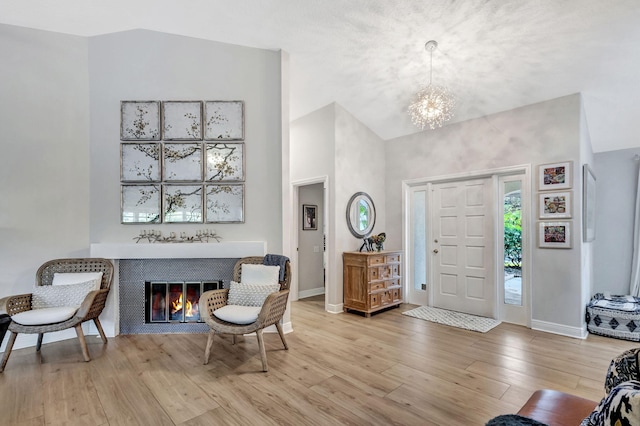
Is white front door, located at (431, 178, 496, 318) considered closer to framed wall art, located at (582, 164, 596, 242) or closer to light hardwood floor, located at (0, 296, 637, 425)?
light hardwood floor, located at (0, 296, 637, 425)

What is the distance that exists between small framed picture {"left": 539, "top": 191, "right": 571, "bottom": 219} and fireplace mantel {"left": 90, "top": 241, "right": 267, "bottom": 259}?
360cm

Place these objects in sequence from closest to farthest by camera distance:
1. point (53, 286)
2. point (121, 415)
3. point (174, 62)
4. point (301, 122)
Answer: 1. point (121, 415)
2. point (53, 286)
3. point (174, 62)
4. point (301, 122)

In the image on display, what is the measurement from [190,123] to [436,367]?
370 cm

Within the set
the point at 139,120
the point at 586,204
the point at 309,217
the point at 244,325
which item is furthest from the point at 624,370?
the point at 309,217

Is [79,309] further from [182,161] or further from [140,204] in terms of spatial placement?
[182,161]

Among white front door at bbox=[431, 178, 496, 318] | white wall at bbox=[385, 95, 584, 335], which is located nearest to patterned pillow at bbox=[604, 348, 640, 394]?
white wall at bbox=[385, 95, 584, 335]

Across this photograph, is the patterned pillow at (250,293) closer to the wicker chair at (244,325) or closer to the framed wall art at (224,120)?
the wicker chair at (244,325)

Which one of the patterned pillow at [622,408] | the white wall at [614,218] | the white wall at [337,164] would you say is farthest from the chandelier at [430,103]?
the white wall at [614,218]

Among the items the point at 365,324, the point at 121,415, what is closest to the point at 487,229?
the point at 365,324

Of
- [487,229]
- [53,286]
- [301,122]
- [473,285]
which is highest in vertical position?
[301,122]

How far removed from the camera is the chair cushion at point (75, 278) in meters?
3.12

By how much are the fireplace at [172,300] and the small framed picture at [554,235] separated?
3.94 metres

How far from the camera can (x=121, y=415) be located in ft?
6.61

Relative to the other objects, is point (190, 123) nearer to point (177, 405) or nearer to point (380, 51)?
point (380, 51)
